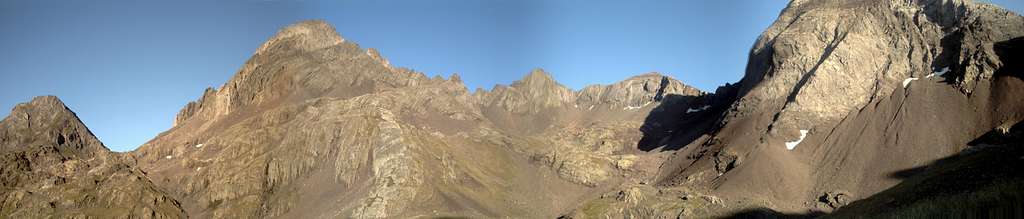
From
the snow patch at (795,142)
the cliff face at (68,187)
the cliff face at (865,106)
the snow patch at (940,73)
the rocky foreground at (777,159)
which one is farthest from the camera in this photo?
the snow patch at (795,142)

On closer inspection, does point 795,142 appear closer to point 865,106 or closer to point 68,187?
point 865,106

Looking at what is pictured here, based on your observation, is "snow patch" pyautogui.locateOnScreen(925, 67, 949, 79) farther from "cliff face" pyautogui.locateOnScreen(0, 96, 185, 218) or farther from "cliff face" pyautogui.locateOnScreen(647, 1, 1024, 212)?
"cliff face" pyautogui.locateOnScreen(0, 96, 185, 218)

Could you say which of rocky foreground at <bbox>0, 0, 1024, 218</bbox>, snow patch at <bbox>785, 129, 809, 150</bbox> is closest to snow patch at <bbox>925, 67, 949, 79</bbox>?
rocky foreground at <bbox>0, 0, 1024, 218</bbox>

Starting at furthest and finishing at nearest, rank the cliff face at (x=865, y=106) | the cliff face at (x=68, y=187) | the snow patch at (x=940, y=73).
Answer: the cliff face at (x=68, y=187) → the snow patch at (x=940, y=73) → the cliff face at (x=865, y=106)

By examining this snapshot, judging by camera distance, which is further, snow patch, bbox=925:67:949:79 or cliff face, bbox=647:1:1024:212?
snow patch, bbox=925:67:949:79

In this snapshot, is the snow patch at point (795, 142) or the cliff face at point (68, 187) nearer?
the cliff face at point (68, 187)

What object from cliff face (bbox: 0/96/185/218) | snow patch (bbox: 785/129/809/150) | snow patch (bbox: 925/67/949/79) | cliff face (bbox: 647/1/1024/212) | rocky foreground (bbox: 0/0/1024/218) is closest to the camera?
rocky foreground (bbox: 0/0/1024/218)

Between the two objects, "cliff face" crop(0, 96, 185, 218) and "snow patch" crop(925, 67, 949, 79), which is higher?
"cliff face" crop(0, 96, 185, 218)

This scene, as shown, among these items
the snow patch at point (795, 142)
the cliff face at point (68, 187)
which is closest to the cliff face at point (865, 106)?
the snow patch at point (795, 142)

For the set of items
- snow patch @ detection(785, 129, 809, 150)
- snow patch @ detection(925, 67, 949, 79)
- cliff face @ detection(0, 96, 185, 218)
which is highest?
cliff face @ detection(0, 96, 185, 218)

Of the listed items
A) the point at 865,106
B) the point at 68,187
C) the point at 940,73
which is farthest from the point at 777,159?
the point at 68,187

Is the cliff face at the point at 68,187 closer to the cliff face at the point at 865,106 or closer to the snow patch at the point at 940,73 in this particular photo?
the cliff face at the point at 865,106

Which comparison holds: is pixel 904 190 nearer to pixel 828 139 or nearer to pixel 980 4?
pixel 828 139

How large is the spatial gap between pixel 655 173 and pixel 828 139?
147 ft
